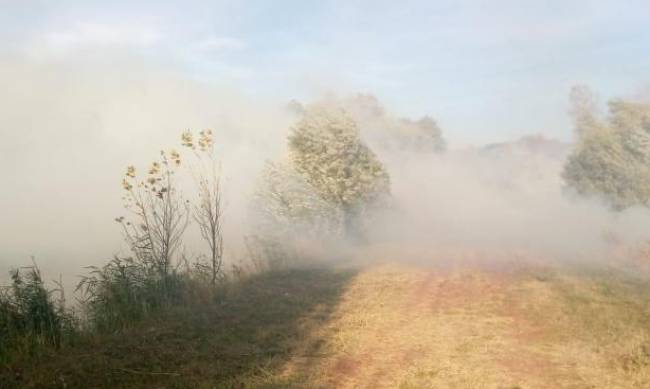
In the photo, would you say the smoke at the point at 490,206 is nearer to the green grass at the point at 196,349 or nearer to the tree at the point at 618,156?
the tree at the point at 618,156

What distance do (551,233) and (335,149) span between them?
13895 millimetres

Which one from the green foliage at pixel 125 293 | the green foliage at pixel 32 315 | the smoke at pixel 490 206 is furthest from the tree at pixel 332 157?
the green foliage at pixel 32 315

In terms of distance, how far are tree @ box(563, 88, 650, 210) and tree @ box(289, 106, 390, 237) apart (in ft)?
34.5

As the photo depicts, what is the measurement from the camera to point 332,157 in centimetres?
2461

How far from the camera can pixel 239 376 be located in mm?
8453

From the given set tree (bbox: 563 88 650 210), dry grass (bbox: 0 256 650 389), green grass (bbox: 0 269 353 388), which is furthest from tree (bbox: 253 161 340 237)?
tree (bbox: 563 88 650 210)

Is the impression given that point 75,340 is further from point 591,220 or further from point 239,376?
point 591,220

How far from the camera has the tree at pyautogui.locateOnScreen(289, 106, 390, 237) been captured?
79.7 feet

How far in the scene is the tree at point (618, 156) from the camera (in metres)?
25.1

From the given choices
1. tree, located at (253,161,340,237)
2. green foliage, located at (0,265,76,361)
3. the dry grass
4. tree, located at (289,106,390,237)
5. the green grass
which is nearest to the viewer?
the green grass

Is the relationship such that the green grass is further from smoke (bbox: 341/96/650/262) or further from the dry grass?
smoke (bbox: 341/96/650/262)

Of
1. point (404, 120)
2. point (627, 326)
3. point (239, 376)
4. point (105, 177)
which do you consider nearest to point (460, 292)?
point (627, 326)

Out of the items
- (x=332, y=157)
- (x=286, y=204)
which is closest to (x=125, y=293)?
(x=286, y=204)

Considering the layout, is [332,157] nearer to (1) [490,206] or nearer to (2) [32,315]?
(2) [32,315]
